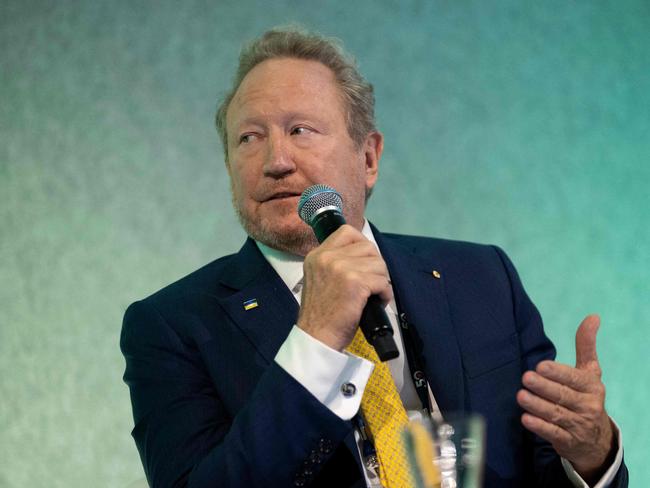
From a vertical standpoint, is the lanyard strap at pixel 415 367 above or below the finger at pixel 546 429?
above

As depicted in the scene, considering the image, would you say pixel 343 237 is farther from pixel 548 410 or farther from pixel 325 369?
pixel 548 410

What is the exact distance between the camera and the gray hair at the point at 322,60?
2.09 metres

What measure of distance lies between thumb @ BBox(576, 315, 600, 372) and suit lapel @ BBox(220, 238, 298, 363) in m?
0.63

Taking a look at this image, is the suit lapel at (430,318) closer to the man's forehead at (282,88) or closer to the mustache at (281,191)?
the mustache at (281,191)

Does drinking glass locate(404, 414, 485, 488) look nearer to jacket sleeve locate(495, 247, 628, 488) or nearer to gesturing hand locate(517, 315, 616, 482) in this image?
gesturing hand locate(517, 315, 616, 482)

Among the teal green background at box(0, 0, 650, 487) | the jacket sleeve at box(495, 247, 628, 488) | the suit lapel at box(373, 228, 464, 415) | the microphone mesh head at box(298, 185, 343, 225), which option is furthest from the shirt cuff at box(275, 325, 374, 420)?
the teal green background at box(0, 0, 650, 487)

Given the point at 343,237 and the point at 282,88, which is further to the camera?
the point at 282,88

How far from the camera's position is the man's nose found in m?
1.83

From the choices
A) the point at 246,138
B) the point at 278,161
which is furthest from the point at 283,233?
the point at 246,138

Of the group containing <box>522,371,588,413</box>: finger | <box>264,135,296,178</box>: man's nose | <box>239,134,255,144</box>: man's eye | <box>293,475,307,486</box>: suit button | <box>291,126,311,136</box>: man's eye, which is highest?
<box>239,134,255,144</box>: man's eye

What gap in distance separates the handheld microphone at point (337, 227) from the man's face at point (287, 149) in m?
0.28

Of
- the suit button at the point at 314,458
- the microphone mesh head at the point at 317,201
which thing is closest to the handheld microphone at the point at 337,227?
the microphone mesh head at the point at 317,201

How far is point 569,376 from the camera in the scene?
1.49m

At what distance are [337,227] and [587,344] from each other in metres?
0.61
